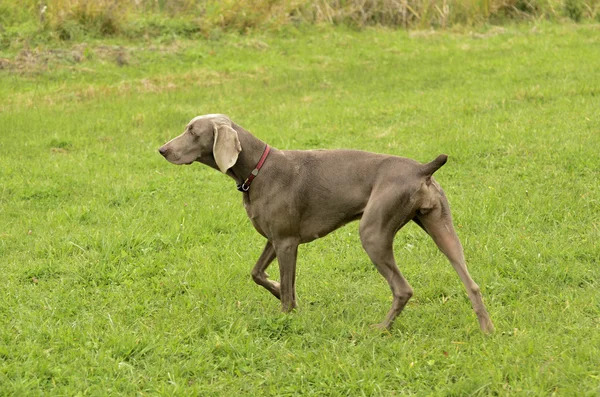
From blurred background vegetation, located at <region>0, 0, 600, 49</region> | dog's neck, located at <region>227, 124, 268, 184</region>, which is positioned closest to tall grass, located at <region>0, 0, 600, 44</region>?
blurred background vegetation, located at <region>0, 0, 600, 49</region>

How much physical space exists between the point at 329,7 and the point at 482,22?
11.9 feet

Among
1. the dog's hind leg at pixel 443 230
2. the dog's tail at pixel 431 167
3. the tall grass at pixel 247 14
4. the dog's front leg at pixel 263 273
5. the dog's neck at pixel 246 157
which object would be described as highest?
the dog's tail at pixel 431 167

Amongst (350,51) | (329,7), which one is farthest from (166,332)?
(329,7)

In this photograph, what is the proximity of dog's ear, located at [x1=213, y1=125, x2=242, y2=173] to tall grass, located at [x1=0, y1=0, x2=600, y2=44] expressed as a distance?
35.3ft

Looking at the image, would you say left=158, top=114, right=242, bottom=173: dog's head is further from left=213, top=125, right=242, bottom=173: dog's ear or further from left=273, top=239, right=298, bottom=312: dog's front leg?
left=273, top=239, right=298, bottom=312: dog's front leg

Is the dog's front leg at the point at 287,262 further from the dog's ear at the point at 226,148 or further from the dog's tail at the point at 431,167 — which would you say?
the dog's tail at the point at 431,167

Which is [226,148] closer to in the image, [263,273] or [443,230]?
[263,273]

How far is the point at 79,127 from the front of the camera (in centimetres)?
1083

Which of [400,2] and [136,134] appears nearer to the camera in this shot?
[136,134]

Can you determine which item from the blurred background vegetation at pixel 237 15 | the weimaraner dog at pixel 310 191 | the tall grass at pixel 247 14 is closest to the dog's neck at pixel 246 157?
the weimaraner dog at pixel 310 191

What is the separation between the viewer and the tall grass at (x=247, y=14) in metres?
15.3

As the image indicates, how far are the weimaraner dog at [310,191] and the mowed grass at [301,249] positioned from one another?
47 centimetres

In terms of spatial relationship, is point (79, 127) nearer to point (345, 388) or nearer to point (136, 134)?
point (136, 134)

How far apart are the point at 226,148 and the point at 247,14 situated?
12679mm
